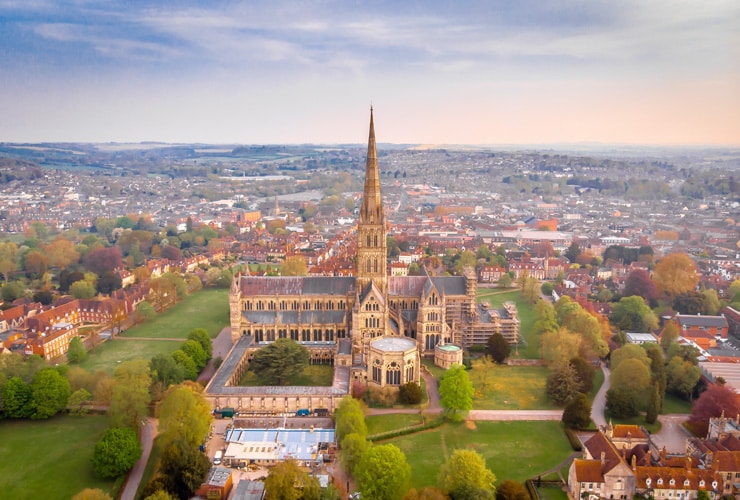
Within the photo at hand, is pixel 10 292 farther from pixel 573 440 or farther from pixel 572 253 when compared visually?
pixel 572 253

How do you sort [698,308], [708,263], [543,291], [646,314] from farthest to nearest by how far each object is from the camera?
1. [708,263]
2. [543,291]
3. [698,308]
4. [646,314]

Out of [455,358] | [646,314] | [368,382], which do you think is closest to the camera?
[368,382]

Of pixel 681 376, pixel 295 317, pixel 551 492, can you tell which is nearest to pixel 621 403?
pixel 681 376

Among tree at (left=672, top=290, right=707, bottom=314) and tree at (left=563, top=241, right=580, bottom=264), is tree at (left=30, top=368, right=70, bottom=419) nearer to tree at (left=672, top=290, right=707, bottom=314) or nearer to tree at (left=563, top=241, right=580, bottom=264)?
tree at (left=672, top=290, right=707, bottom=314)

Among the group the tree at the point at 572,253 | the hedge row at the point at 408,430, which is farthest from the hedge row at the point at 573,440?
the tree at the point at 572,253

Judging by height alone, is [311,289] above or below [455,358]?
above

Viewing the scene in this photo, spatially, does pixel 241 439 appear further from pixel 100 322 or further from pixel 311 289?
pixel 100 322

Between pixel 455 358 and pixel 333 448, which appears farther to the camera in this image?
pixel 455 358

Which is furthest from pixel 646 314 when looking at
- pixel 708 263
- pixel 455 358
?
pixel 708 263

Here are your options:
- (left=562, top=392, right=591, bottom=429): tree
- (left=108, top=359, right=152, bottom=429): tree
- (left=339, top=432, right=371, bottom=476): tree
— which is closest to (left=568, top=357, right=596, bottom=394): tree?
(left=562, top=392, right=591, bottom=429): tree
